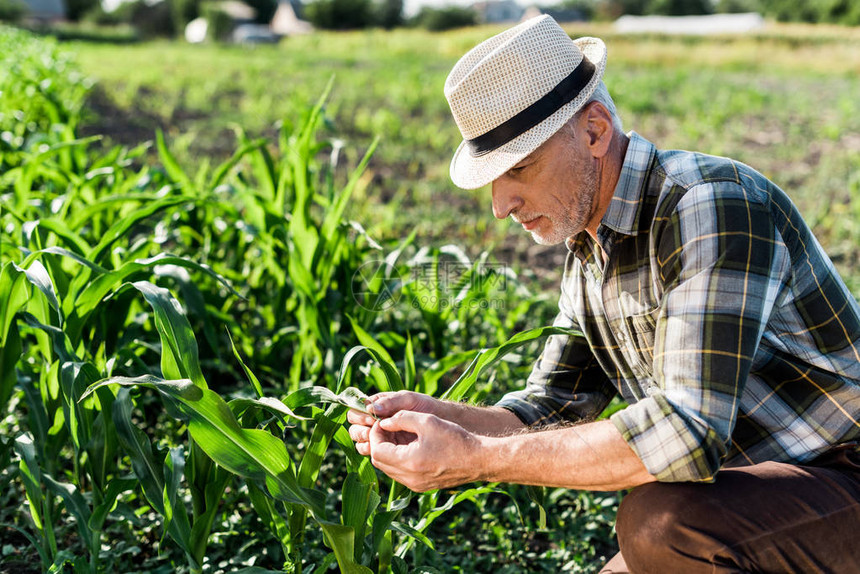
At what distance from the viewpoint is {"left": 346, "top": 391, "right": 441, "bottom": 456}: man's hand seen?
1497mm

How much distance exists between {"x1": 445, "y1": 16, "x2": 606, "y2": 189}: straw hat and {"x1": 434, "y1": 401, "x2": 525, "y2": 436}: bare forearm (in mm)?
457

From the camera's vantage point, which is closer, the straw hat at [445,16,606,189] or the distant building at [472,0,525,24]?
the straw hat at [445,16,606,189]

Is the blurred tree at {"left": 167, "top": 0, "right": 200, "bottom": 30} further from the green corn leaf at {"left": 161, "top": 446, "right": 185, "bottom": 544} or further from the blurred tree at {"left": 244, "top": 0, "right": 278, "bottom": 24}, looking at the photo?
the green corn leaf at {"left": 161, "top": 446, "right": 185, "bottom": 544}

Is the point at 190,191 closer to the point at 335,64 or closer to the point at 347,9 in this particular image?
the point at 335,64

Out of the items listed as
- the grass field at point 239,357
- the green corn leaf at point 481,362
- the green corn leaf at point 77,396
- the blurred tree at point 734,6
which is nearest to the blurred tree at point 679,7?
the blurred tree at point 734,6

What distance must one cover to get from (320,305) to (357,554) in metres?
0.94

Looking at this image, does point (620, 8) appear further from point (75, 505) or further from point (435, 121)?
point (75, 505)

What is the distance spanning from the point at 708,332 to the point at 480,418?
54cm

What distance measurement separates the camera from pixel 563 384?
184 centimetres

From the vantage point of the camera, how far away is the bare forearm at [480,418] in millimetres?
1610

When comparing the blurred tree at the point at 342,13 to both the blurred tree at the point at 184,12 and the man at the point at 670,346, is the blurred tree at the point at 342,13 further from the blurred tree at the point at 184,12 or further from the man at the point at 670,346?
the man at the point at 670,346

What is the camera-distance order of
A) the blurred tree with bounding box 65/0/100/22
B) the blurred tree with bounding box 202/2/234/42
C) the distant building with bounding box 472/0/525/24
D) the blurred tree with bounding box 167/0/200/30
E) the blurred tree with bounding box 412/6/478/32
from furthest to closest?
the distant building with bounding box 472/0/525/24 → the blurred tree with bounding box 65/0/100/22 → the blurred tree with bounding box 412/6/478/32 → the blurred tree with bounding box 167/0/200/30 → the blurred tree with bounding box 202/2/234/42

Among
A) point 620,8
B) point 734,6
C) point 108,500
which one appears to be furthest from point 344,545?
point 734,6

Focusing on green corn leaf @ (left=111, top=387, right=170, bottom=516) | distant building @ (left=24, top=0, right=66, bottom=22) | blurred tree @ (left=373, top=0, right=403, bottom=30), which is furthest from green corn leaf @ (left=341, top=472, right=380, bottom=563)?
distant building @ (left=24, top=0, right=66, bottom=22)
